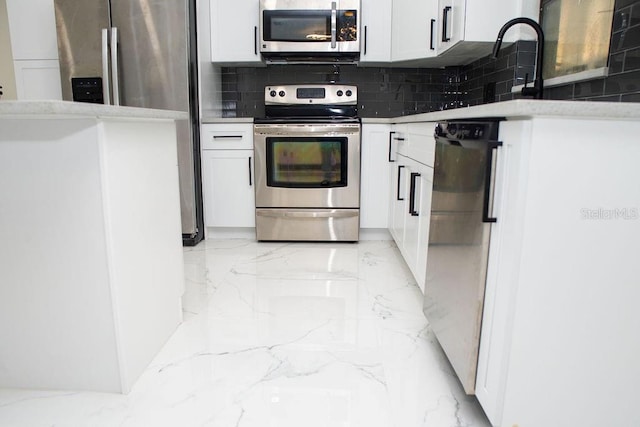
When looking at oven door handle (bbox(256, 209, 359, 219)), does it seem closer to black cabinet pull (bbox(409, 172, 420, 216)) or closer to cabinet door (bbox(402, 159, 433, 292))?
cabinet door (bbox(402, 159, 433, 292))

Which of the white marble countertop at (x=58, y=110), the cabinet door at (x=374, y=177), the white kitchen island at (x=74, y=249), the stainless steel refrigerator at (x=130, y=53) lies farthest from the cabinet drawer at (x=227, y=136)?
the white marble countertop at (x=58, y=110)

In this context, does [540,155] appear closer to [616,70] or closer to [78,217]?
[616,70]

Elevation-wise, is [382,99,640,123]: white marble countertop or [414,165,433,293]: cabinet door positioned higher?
[382,99,640,123]: white marble countertop

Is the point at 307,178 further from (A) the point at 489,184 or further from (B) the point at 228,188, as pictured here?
(A) the point at 489,184

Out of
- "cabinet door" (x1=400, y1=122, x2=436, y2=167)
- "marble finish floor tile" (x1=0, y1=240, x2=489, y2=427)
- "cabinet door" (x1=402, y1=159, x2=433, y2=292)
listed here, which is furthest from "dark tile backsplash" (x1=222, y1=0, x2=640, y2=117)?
"marble finish floor tile" (x1=0, y1=240, x2=489, y2=427)

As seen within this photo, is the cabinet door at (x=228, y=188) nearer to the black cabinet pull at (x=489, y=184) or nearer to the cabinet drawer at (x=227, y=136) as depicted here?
the cabinet drawer at (x=227, y=136)

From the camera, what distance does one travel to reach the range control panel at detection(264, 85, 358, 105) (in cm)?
325

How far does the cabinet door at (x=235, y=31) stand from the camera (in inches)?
125

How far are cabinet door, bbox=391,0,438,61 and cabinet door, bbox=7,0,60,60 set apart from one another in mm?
2404

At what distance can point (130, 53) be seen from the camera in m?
2.81

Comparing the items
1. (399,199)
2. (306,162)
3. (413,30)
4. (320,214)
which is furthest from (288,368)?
(413,30)

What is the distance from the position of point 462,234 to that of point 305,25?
2.42 metres

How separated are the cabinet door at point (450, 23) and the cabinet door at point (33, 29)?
262 centimetres

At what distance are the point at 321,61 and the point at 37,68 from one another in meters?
2.03
